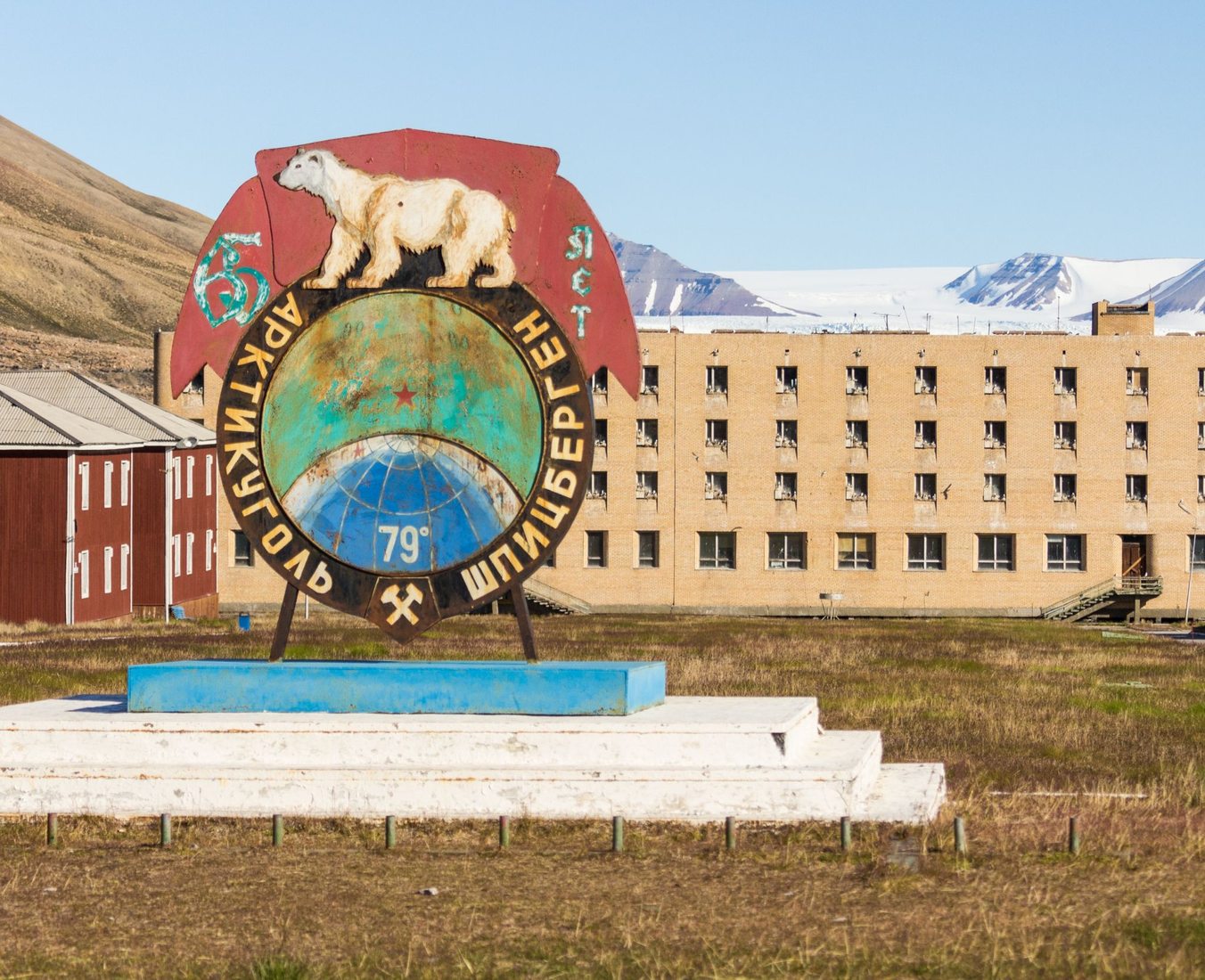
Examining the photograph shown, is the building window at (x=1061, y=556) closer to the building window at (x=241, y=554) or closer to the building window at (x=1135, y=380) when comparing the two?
the building window at (x=1135, y=380)

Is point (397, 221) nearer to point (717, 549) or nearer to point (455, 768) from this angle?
point (455, 768)

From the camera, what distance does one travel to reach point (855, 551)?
309 feet

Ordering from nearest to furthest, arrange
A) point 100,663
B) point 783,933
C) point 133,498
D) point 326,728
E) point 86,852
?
point 783,933, point 86,852, point 326,728, point 100,663, point 133,498

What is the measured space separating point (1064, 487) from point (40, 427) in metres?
50.9

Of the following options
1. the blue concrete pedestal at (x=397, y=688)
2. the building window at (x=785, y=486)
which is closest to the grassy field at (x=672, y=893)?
the blue concrete pedestal at (x=397, y=688)

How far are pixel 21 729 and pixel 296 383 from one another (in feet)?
15.2

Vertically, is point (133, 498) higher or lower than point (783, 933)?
higher

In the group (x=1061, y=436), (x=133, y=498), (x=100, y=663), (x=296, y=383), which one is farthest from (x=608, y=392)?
(x=296, y=383)

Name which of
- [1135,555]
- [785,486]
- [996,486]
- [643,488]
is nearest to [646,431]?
[643,488]

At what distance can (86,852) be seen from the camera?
18.3 meters

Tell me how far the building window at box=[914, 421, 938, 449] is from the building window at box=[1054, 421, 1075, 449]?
5.69 meters

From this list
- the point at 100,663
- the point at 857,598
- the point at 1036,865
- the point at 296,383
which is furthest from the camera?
the point at 857,598

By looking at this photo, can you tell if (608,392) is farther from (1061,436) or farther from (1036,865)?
(1036,865)

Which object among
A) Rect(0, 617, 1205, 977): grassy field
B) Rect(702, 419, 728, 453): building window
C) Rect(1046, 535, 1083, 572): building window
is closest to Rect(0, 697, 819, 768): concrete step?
Rect(0, 617, 1205, 977): grassy field
